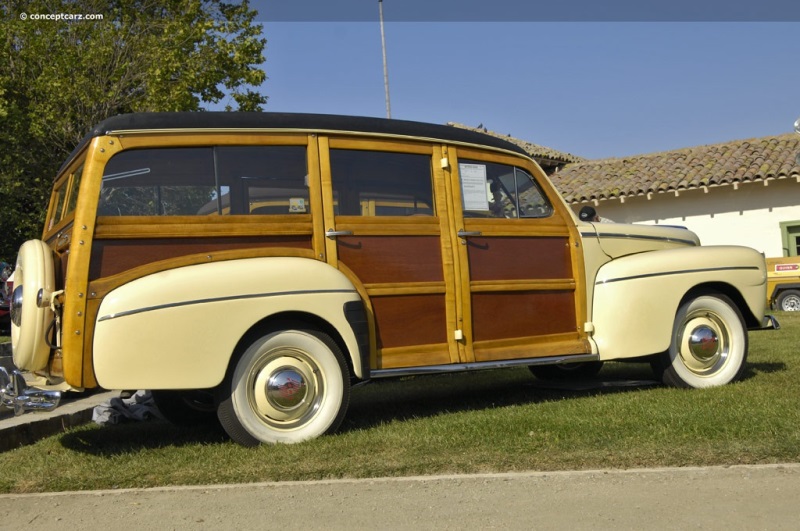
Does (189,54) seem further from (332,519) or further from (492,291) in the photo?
(332,519)

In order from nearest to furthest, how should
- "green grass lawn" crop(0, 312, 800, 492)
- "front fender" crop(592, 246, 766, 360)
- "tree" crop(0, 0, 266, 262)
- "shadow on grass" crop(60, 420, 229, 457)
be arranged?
"green grass lawn" crop(0, 312, 800, 492), "shadow on grass" crop(60, 420, 229, 457), "front fender" crop(592, 246, 766, 360), "tree" crop(0, 0, 266, 262)

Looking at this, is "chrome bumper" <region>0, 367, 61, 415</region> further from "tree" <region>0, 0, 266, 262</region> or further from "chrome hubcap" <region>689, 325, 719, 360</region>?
"tree" <region>0, 0, 266, 262</region>

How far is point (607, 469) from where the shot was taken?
4309mm

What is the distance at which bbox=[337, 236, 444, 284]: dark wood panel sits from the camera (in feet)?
18.7

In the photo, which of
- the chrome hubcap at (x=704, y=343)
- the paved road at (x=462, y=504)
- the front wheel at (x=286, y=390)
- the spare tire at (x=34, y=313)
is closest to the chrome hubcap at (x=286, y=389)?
the front wheel at (x=286, y=390)

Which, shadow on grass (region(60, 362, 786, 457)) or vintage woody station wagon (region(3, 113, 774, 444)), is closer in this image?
vintage woody station wagon (region(3, 113, 774, 444))

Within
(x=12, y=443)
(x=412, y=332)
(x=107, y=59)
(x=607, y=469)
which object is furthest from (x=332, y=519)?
(x=107, y=59)

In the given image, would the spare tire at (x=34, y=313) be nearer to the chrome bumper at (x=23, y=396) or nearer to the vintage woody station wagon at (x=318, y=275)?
the vintage woody station wagon at (x=318, y=275)

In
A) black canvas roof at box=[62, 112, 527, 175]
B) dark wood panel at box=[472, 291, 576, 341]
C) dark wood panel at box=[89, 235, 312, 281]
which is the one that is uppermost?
black canvas roof at box=[62, 112, 527, 175]

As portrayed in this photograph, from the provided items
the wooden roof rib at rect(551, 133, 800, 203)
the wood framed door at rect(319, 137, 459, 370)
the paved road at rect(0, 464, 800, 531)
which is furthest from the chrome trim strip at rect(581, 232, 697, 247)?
the wooden roof rib at rect(551, 133, 800, 203)

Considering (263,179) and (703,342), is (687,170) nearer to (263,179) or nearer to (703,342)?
Result: (703,342)

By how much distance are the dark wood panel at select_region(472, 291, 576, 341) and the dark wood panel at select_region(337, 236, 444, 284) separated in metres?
0.41

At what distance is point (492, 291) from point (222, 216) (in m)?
1.96

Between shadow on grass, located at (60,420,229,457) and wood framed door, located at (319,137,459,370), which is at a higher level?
wood framed door, located at (319,137,459,370)
